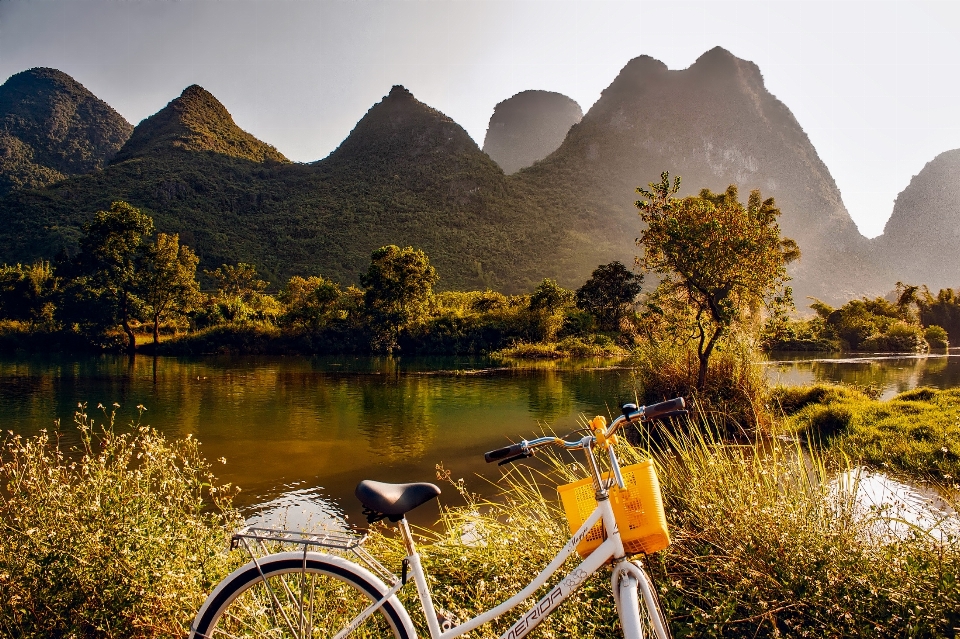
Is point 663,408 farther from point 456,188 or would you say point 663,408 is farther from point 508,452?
point 456,188

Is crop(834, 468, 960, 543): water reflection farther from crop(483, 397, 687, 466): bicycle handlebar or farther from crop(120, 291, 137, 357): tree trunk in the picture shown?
crop(120, 291, 137, 357): tree trunk

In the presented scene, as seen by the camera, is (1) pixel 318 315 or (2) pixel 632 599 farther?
(1) pixel 318 315

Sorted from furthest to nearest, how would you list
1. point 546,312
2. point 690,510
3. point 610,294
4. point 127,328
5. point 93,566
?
1. point 610,294
2. point 546,312
3. point 127,328
4. point 690,510
5. point 93,566

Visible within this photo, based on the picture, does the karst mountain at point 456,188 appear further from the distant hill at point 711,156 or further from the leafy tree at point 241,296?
the leafy tree at point 241,296

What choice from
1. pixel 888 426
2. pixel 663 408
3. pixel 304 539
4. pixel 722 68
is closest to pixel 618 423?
pixel 663 408

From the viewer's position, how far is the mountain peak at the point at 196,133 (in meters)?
91.9

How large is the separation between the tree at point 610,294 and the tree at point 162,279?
28816 millimetres

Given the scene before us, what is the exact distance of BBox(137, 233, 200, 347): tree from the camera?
129 feet

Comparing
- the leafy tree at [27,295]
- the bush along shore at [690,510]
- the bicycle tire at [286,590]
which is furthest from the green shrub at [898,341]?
the leafy tree at [27,295]

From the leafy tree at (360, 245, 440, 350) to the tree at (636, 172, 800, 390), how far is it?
94.0ft

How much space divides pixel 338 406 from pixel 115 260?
31296 mm

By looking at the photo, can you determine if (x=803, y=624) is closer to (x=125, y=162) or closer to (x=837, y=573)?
(x=837, y=573)

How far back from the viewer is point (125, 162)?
80.2 meters

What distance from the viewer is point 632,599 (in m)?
1.81
